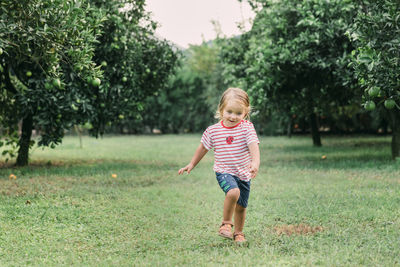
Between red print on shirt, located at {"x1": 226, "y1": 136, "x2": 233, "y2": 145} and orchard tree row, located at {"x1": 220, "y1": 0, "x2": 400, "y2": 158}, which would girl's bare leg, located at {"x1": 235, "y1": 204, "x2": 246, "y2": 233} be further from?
orchard tree row, located at {"x1": 220, "y1": 0, "x2": 400, "y2": 158}

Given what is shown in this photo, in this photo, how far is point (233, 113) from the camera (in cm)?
481

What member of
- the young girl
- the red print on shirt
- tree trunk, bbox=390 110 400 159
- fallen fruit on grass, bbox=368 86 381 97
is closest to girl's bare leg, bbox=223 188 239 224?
the young girl

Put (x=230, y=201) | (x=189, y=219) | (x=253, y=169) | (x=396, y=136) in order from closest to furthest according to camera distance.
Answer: (x=253, y=169)
(x=230, y=201)
(x=189, y=219)
(x=396, y=136)

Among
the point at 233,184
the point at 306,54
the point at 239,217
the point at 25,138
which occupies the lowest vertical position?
the point at 239,217

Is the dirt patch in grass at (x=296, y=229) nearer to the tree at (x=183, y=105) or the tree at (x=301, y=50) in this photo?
the tree at (x=301, y=50)

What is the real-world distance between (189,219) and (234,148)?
1.75 meters

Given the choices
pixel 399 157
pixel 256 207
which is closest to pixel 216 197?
pixel 256 207

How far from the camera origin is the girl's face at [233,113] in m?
4.78

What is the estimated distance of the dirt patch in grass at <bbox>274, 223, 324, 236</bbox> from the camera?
17.0ft

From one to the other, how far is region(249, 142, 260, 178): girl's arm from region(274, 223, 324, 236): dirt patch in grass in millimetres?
1010

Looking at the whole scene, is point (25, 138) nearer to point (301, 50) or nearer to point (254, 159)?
point (301, 50)

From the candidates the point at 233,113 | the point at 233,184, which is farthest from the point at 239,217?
the point at 233,113

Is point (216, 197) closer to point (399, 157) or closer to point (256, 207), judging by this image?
point (256, 207)

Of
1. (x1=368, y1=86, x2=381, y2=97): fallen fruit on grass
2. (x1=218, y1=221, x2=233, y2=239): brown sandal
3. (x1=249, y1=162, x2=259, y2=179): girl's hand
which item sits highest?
(x1=368, y1=86, x2=381, y2=97): fallen fruit on grass
